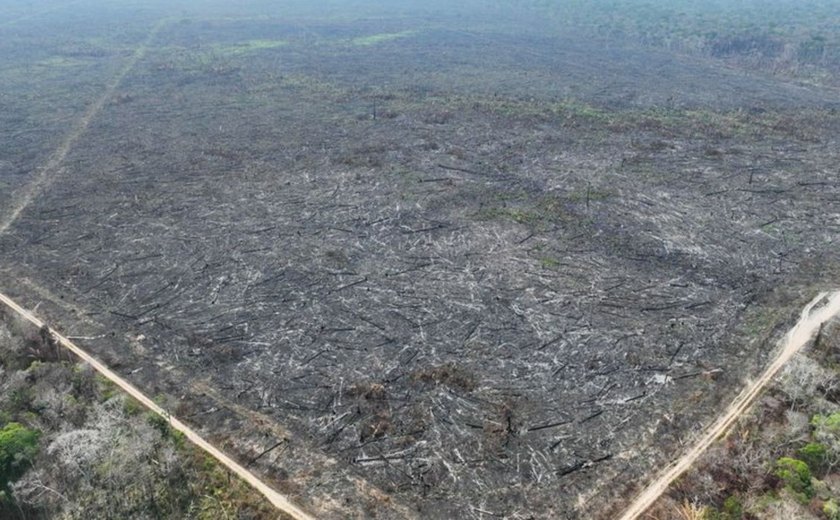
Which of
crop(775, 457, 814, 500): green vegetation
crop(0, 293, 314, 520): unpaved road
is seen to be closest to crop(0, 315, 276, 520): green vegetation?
crop(0, 293, 314, 520): unpaved road

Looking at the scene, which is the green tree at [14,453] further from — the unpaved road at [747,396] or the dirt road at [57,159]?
the dirt road at [57,159]

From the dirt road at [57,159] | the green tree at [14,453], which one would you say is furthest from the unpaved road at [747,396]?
the dirt road at [57,159]

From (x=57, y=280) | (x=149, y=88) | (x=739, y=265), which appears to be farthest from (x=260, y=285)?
(x=149, y=88)

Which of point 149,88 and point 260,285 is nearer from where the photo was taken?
point 260,285

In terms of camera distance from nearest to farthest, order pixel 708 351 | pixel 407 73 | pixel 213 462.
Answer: pixel 213 462 < pixel 708 351 < pixel 407 73

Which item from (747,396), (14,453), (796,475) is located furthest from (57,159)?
(796,475)

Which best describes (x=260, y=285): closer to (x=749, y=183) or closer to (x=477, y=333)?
(x=477, y=333)

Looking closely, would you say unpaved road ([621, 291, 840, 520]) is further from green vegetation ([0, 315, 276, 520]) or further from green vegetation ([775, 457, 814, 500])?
green vegetation ([0, 315, 276, 520])
